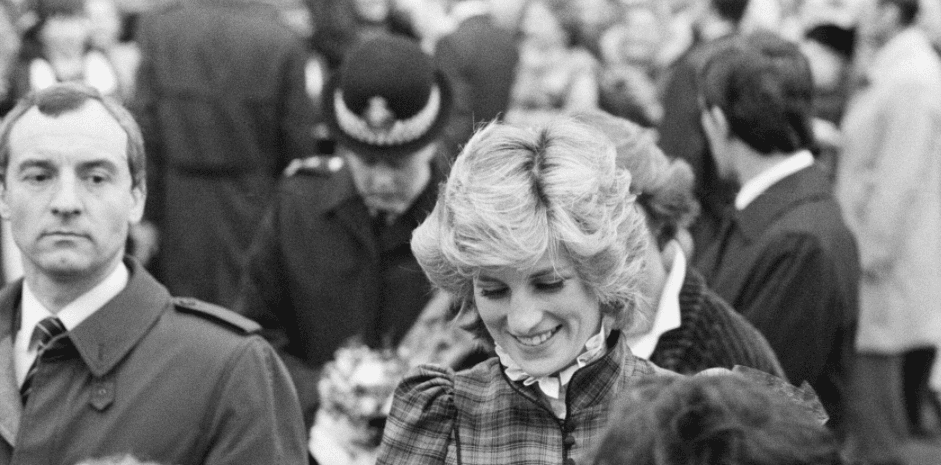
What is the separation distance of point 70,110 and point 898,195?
5558 mm

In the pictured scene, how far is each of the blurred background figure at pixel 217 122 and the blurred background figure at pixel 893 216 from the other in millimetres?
2763

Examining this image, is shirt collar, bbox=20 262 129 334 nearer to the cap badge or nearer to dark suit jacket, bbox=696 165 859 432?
the cap badge

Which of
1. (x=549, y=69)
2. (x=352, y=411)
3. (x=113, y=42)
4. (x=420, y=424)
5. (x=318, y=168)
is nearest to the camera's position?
(x=420, y=424)

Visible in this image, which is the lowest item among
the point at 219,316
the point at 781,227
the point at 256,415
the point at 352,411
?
the point at 352,411

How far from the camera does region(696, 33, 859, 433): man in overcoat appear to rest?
204 inches

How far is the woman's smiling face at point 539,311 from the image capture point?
10.7ft

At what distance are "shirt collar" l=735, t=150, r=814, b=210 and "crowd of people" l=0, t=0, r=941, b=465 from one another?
1 cm

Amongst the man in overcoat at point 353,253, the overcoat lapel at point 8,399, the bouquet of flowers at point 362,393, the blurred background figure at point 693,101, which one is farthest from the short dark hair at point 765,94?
the overcoat lapel at point 8,399

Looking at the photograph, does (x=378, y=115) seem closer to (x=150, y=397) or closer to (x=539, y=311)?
(x=150, y=397)

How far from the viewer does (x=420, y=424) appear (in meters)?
3.33

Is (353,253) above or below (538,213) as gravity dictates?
below

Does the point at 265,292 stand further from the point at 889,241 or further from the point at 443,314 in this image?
the point at 889,241

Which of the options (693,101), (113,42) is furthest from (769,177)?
(113,42)

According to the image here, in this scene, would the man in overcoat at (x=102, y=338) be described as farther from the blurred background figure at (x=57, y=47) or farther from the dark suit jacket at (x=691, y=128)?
the blurred background figure at (x=57, y=47)
